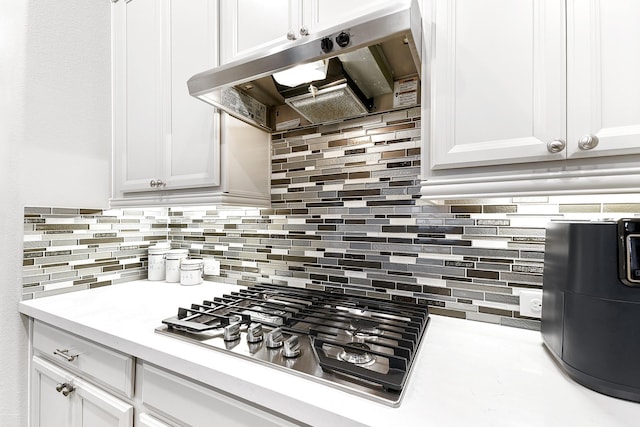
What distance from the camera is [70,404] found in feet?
3.32

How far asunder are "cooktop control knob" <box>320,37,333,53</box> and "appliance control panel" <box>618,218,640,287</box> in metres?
0.76

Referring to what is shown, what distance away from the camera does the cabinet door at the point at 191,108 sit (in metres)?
1.15

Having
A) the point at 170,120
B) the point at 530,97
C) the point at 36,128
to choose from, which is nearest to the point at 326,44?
the point at 530,97

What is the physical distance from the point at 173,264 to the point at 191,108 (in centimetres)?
89

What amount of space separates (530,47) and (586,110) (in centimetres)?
19

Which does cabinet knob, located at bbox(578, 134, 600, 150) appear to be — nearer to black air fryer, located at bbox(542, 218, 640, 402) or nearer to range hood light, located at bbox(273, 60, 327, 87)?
black air fryer, located at bbox(542, 218, 640, 402)

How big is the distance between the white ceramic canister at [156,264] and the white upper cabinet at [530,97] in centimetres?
155

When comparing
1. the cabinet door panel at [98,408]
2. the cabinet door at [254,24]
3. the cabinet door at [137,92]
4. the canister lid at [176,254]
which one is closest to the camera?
the cabinet door panel at [98,408]

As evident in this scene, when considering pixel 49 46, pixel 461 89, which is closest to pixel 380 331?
pixel 461 89

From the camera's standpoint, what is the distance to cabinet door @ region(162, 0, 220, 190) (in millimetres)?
1149

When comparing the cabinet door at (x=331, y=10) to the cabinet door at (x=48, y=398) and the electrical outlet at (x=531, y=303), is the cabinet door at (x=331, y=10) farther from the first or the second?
the cabinet door at (x=48, y=398)

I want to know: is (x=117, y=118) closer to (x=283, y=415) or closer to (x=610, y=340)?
(x=283, y=415)

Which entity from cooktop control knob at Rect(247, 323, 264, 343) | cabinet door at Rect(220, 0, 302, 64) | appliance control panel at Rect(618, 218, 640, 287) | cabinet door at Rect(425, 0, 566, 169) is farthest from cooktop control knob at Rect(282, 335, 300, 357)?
cabinet door at Rect(220, 0, 302, 64)

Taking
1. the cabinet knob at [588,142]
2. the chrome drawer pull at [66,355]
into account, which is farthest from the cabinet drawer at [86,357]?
the cabinet knob at [588,142]
